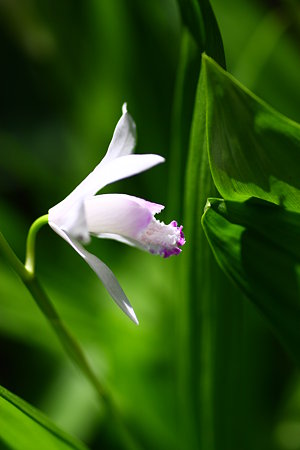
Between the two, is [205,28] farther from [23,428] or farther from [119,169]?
[23,428]

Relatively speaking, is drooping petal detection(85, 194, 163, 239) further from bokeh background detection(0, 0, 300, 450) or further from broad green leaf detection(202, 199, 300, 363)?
bokeh background detection(0, 0, 300, 450)

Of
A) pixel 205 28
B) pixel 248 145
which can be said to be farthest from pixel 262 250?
pixel 205 28

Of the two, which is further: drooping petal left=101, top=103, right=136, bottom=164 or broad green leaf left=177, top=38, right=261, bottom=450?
broad green leaf left=177, top=38, right=261, bottom=450

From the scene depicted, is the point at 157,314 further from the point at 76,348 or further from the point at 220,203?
the point at 220,203

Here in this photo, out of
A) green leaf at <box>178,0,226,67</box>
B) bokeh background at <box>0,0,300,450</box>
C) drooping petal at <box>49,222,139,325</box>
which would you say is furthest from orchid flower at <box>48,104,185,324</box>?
bokeh background at <box>0,0,300,450</box>

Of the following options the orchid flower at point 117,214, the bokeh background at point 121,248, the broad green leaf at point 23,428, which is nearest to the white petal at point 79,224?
the orchid flower at point 117,214
